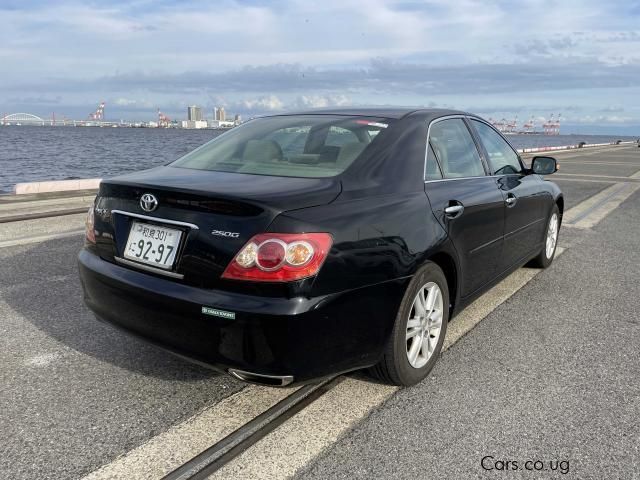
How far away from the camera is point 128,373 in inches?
123

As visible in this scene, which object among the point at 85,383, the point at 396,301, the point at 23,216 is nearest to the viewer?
the point at 396,301

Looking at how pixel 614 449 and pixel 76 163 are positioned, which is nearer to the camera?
pixel 614 449

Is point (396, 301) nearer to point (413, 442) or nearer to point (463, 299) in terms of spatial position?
point (413, 442)

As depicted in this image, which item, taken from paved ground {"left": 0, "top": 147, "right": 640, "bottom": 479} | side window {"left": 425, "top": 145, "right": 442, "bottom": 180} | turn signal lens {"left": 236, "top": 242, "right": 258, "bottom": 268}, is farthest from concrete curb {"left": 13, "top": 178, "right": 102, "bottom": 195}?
turn signal lens {"left": 236, "top": 242, "right": 258, "bottom": 268}

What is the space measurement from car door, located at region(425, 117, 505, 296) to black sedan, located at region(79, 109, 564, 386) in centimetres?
2

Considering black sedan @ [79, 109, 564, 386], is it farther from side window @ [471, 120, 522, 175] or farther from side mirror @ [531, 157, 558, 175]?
side mirror @ [531, 157, 558, 175]

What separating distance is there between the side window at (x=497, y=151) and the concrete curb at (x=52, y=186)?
31.1 ft

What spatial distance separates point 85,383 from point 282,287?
1411 millimetres

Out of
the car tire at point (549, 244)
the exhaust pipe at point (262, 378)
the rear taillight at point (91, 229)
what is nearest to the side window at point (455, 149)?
the exhaust pipe at point (262, 378)

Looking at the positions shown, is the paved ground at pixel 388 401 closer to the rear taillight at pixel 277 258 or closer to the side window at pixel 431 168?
the rear taillight at pixel 277 258

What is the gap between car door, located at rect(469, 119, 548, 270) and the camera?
4168mm

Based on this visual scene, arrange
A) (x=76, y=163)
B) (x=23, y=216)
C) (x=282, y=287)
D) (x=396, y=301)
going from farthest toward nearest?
1. (x=76, y=163)
2. (x=23, y=216)
3. (x=396, y=301)
4. (x=282, y=287)

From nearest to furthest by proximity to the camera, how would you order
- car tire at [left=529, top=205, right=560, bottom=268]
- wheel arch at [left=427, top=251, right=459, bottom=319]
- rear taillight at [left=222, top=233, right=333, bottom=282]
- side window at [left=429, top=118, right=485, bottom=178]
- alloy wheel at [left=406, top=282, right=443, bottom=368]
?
rear taillight at [left=222, top=233, right=333, bottom=282], alloy wheel at [left=406, top=282, right=443, bottom=368], wheel arch at [left=427, top=251, right=459, bottom=319], side window at [left=429, top=118, right=485, bottom=178], car tire at [left=529, top=205, right=560, bottom=268]

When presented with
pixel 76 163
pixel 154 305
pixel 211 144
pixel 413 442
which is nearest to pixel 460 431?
pixel 413 442
